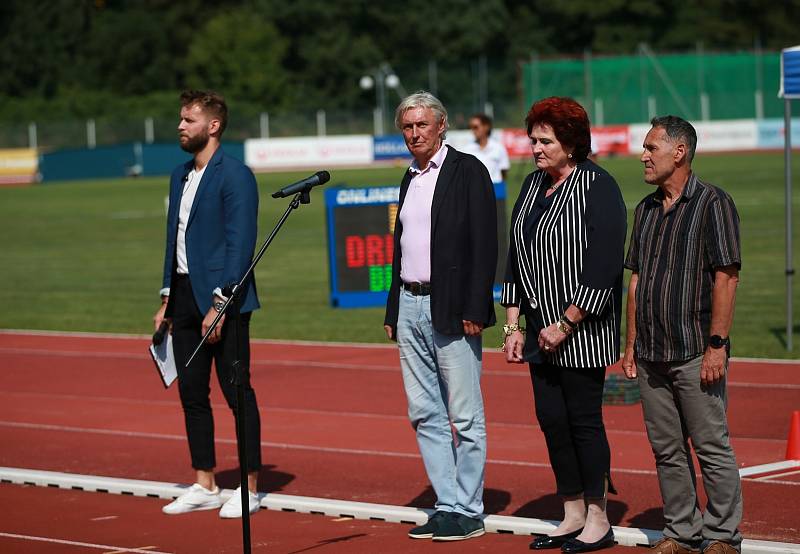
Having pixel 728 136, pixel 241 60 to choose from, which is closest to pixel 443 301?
pixel 728 136

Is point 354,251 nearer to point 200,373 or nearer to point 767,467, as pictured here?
point 767,467

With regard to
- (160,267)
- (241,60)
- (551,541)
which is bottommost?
(551,541)

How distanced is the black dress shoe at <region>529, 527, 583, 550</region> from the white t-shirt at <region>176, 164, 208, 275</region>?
2.35 metres

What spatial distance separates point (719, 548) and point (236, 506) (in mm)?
2657

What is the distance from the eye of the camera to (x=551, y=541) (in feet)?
21.5

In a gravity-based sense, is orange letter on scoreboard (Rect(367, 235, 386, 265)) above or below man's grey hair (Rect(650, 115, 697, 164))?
below

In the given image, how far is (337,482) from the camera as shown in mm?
8414

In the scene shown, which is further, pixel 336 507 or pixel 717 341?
pixel 336 507

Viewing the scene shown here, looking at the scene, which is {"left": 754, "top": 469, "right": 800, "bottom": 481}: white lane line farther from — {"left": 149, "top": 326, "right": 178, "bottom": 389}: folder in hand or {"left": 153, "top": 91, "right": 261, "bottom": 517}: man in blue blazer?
{"left": 149, "top": 326, "right": 178, "bottom": 389}: folder in hand

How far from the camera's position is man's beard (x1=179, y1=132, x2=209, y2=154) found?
753 cm

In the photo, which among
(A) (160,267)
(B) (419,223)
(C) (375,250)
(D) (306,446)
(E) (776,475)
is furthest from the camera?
(A) (160,267)

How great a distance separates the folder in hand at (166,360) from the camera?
25.4ft

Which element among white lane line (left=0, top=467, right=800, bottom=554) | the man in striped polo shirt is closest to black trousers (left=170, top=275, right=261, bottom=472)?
white lane line (left=0, top=467, right=800, bottom=554)

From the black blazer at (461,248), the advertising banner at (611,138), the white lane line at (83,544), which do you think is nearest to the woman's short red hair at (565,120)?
the black blazer at (461,248)
